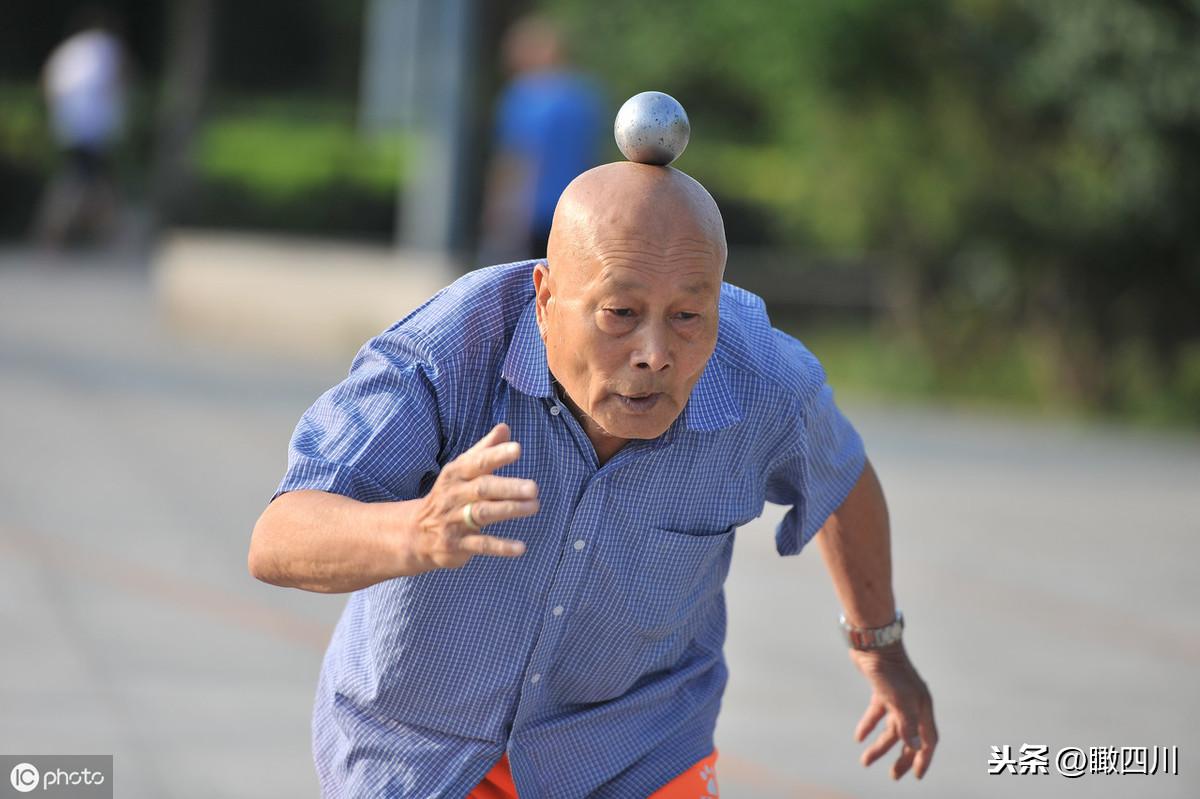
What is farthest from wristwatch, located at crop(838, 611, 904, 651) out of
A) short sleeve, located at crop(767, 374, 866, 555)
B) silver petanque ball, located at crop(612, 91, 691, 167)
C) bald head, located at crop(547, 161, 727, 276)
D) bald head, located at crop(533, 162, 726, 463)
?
silver petanque ball, located at crop(612, 91, 691, 167)

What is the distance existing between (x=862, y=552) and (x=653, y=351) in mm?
798

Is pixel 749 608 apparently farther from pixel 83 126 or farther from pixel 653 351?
pixel 83 126

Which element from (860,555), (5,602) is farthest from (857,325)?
(860,555)

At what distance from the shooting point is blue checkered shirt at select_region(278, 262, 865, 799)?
2.32 meters

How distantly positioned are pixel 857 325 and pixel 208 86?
1147 centimetres

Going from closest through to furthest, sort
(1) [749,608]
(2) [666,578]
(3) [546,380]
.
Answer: (3) [546,380]
(2) [666,578]
(1) [749,608]

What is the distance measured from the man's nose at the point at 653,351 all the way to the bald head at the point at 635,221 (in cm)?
9

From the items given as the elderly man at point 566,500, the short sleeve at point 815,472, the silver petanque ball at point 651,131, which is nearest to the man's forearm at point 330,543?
the elderly man at point 566,500

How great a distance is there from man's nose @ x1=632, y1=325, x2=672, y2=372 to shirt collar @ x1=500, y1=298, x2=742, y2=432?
0.16m

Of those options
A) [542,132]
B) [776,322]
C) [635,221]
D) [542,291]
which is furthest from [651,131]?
[776,322]

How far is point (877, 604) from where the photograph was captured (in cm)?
290

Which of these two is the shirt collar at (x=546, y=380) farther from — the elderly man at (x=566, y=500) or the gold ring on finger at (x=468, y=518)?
the gold ring on finger at (x=468, y=518)

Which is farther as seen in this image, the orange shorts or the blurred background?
the blurred background

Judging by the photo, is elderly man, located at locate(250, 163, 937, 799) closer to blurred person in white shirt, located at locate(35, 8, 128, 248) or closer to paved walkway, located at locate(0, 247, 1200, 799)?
paved walkway, located at locate(0, 247, 1200, 799)
